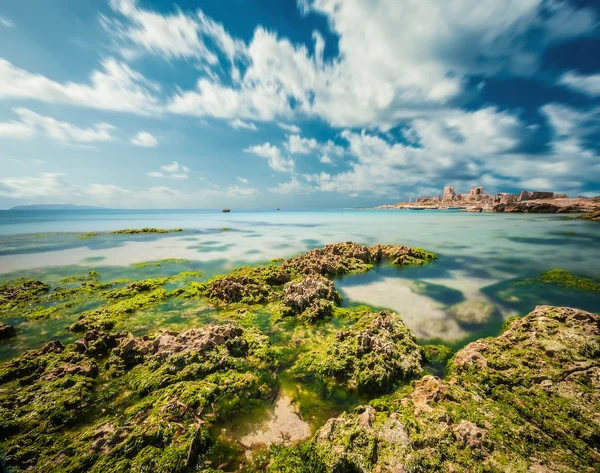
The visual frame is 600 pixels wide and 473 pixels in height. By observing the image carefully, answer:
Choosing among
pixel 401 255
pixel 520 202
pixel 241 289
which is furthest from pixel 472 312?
pixel 520 202

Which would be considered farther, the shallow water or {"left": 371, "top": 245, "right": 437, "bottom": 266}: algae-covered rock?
{"left": 371, "top": 245, "right": 437, "bottom": 266}: algae-covered rock

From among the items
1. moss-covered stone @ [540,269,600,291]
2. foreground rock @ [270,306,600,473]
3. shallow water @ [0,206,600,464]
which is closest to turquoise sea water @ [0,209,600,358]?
shallow water @ [0,206,600,464]

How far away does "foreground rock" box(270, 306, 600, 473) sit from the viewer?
3488 millimetres

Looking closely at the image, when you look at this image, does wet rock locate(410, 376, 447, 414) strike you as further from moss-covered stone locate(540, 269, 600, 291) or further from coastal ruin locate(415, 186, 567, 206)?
coastal ruin locate(415, 186, 567, 206)

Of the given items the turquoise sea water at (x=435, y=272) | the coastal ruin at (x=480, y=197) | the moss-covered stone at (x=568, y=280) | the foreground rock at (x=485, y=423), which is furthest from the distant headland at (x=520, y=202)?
the foreground rock at (x=485, y=423)

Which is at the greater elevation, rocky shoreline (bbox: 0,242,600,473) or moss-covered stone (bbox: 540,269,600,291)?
rocky shoreline (bbox: 0,242,600,473)

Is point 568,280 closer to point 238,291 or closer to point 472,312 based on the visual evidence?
point 472,312

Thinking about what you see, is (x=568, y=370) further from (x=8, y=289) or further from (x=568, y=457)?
(x=8, y=289)

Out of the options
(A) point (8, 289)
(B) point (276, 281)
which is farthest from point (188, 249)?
(B) point (276, 281)

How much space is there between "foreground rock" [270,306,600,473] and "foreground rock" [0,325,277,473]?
189cm

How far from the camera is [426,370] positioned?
20.5ft

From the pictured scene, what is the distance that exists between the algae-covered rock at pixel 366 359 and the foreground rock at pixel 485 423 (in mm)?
540

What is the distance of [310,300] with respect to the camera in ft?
33.2

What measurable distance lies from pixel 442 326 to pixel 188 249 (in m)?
25.6
